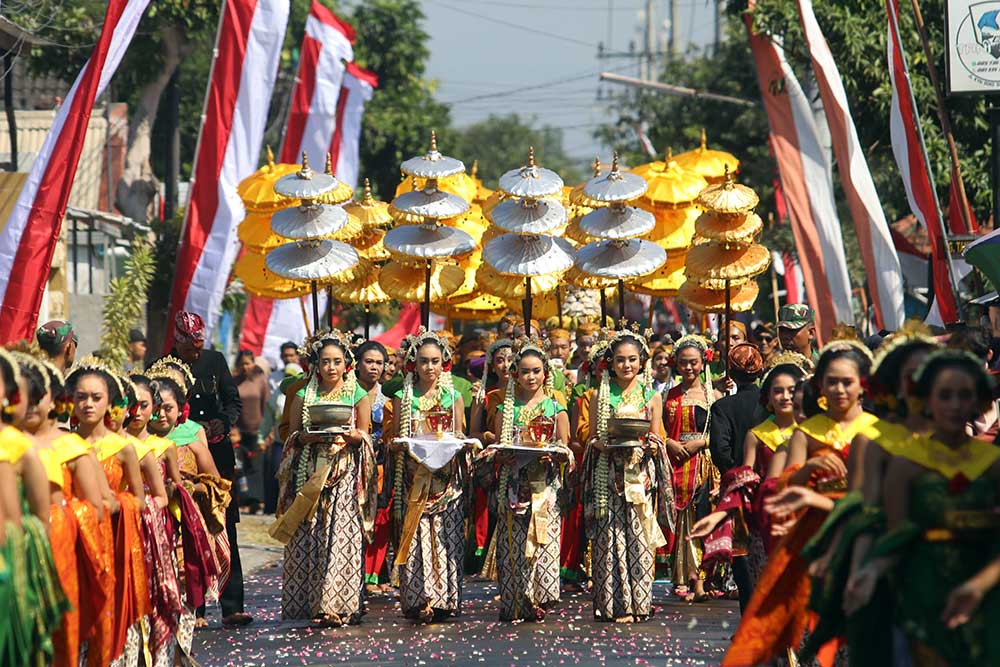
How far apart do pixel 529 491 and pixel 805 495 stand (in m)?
5.25

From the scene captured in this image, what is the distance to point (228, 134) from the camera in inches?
720

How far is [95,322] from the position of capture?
24844mm

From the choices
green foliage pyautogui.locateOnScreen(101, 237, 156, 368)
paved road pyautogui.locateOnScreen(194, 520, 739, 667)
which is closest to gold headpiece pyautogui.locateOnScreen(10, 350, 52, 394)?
paved road pyautogui.locateOnScreen(194, 520, 739, 667)

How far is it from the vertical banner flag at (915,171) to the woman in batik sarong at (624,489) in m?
3.79

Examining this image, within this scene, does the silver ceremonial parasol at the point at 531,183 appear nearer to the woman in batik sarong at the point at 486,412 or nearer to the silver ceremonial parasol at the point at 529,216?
the silver ceremonial parasol at the point at 529,216

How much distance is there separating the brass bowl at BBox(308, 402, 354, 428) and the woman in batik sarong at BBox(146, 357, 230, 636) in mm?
943

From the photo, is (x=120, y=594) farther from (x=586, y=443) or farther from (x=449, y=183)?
(x=449, y=183)

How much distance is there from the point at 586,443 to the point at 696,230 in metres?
2.84

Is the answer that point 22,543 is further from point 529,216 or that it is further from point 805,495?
point 529,216

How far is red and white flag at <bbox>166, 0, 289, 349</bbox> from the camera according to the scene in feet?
56.8

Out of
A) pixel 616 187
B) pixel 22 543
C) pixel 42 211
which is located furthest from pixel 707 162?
pixel 22 543

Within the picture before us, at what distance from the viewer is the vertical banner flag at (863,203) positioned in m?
15.0

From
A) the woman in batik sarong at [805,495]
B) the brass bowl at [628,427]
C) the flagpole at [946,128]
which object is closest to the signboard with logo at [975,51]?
the flagpole at [946,128]

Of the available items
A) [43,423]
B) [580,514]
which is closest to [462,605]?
[580,514]
